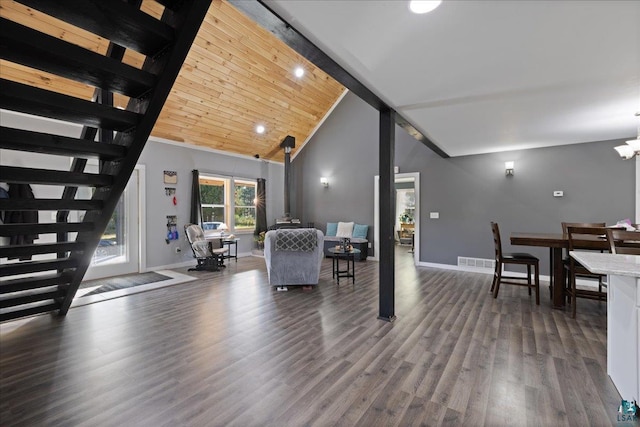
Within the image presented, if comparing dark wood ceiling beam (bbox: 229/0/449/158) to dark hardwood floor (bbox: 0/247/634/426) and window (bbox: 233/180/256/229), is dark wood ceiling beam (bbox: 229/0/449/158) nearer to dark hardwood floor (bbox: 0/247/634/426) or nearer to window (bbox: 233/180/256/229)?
dark hardwood floor (bbox: 0/247/634/426)

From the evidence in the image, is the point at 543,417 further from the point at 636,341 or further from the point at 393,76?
the point at 393,76

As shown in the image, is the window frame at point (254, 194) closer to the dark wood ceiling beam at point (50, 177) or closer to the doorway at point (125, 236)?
the doorway at point (125, 236)

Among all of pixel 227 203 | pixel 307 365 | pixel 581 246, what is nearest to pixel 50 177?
pixel 307 365

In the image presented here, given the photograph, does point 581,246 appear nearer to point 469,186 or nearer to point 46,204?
point 469,186

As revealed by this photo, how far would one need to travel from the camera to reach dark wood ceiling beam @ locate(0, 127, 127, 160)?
5.37ft

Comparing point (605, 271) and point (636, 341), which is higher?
point (605, 271)

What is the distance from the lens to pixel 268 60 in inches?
216

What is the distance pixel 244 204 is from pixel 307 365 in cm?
606

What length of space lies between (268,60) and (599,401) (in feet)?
20.3

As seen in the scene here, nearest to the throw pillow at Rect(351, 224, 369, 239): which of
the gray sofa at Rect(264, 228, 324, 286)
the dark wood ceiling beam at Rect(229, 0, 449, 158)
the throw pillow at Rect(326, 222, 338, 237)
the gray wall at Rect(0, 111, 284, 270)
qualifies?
the throw pillow at Rect(326, 222, 338, 237)

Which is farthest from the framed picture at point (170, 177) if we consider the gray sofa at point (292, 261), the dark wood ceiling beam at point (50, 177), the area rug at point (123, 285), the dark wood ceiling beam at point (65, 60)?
the dark wood ceiling beam at point (65, 60)

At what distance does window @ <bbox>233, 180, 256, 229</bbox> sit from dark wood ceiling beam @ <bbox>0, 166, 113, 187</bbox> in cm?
534

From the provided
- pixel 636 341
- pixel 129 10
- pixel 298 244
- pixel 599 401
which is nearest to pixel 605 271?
pixel 636 341

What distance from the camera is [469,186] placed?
574 centimetres
